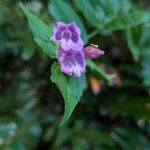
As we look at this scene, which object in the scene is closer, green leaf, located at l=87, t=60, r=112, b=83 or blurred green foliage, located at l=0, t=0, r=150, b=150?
green leaf, located at l=87, t=60, r=112, b=83

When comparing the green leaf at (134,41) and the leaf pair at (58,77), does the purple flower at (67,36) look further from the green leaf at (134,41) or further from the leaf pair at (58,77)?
the green leaf at (134,41)

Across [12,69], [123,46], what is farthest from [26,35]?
[123,46]

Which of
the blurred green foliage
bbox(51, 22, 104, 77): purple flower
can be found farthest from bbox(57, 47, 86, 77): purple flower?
the blurred green foliage

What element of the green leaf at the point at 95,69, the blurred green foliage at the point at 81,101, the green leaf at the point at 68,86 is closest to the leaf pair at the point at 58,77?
the green leaf at the point at 68,86

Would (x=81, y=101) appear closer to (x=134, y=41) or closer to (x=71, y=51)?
(x=134, y=41)

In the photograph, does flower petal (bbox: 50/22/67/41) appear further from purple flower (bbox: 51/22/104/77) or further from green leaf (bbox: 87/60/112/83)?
green leaf (bbox: 87/60/112/83)

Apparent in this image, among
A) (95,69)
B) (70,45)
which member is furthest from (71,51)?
(95,69)

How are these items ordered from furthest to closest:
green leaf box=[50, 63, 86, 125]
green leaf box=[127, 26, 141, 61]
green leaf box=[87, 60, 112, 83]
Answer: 1. green leaf box=[127, 26, 141, 61]
2. green leaf box=[87, 60, 112, 83]
3. green leaf box=[50, 63, 86, 125]
